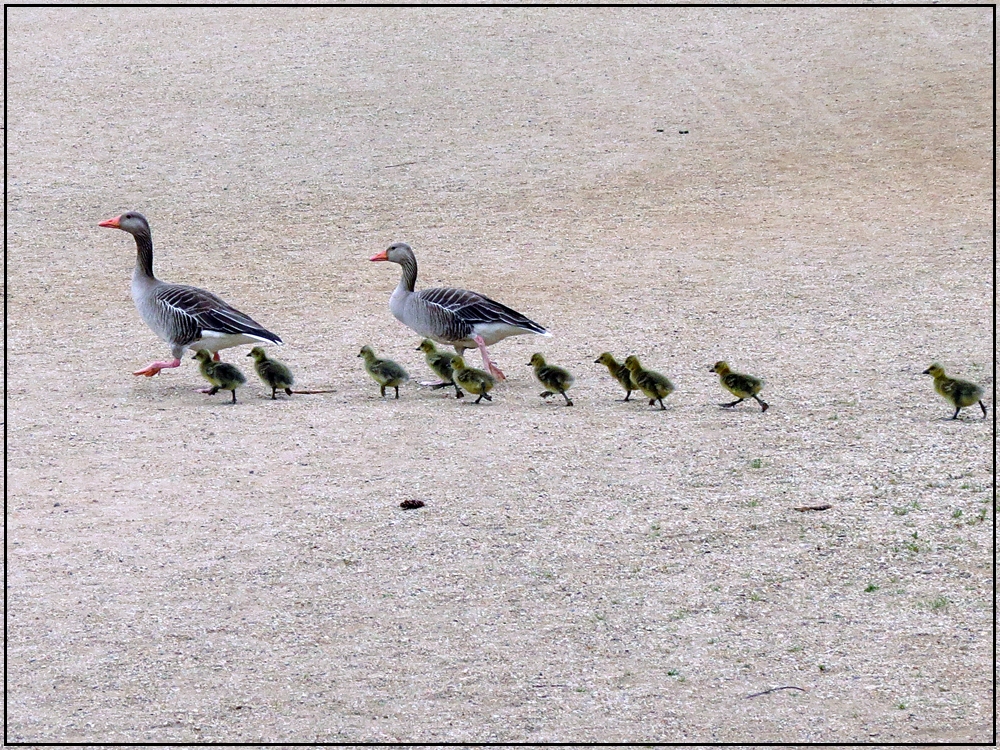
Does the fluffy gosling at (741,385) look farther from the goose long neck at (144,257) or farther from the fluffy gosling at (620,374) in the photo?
the goose long neck at (144,257)

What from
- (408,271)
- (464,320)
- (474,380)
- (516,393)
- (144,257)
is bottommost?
(516,393)

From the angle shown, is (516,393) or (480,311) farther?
(480,311)

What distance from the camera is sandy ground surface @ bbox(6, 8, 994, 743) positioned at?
5.21 m

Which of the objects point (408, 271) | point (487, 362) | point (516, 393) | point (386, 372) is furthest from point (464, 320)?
point (408, 271)

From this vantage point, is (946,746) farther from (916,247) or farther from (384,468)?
(916,247)

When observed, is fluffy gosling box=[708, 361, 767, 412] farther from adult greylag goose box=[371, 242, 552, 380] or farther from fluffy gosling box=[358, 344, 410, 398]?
fluffy gosling box=[358, 344, 410, 398]

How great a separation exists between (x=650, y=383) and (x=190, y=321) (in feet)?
9.78

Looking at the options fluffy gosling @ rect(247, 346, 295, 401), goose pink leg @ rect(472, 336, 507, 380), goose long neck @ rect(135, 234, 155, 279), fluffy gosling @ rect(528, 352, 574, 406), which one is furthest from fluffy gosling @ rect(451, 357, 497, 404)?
goose long neck @ rect(135, 234, 155, 279)

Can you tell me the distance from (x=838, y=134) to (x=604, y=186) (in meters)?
2.90

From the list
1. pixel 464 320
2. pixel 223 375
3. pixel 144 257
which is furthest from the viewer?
pixel 144 257

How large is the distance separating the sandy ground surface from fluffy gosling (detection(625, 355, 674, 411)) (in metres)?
0.13

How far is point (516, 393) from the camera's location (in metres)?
9.08

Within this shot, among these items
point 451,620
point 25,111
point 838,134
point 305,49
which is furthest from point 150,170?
point 451,620

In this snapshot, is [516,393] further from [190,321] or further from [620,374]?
[190,321]
